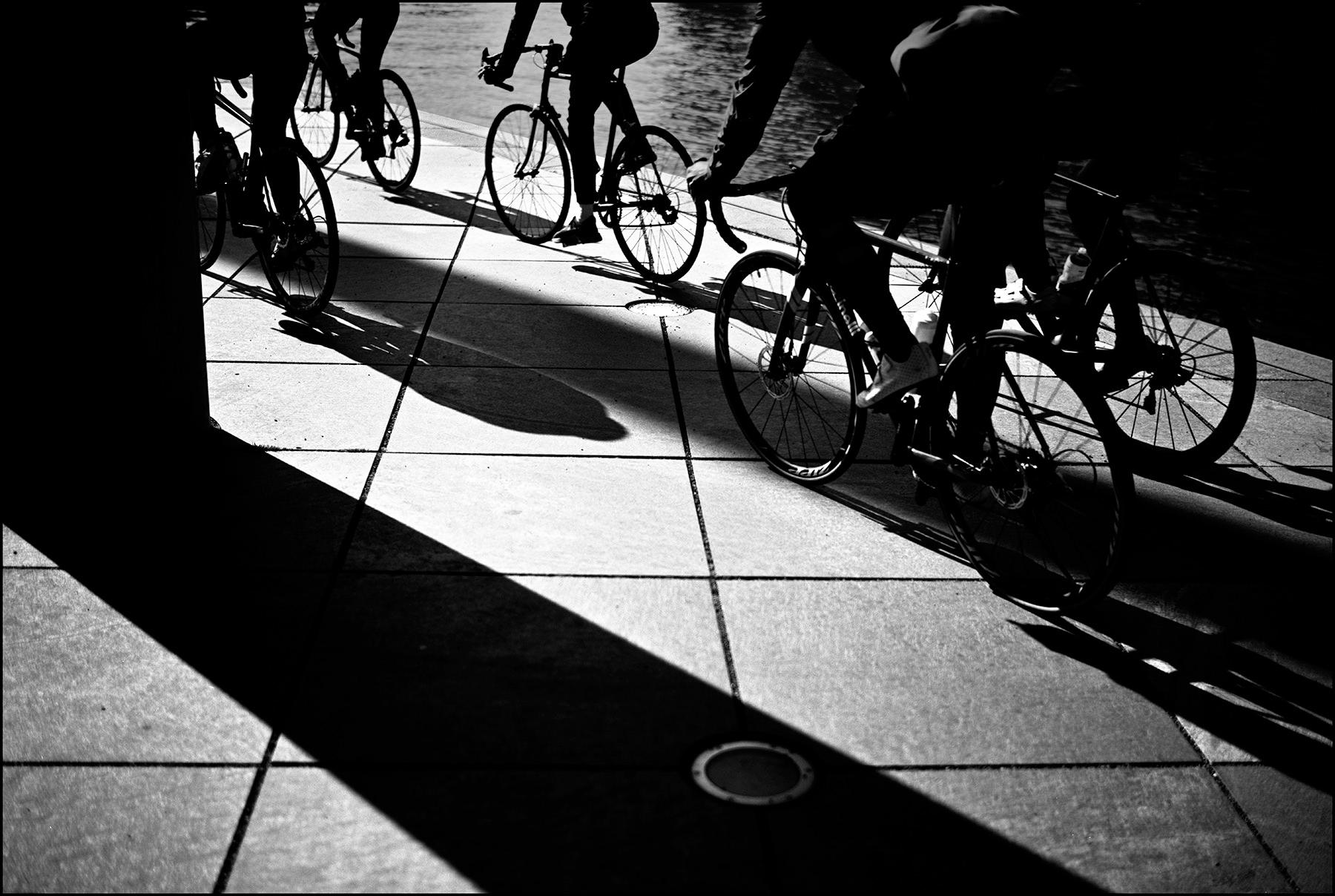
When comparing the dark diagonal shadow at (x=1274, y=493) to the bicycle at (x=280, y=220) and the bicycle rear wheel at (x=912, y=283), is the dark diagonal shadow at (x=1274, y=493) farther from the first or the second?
the bicycle at (x=280, y=220)

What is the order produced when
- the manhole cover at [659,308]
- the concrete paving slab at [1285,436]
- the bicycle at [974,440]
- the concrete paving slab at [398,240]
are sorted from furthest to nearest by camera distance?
the concrete paving slab at [398,240], the manhole cover at [659,308], the concrete paving slab at [1285,436], the bicycle at [974,440]

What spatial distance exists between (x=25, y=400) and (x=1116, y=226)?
425 cm

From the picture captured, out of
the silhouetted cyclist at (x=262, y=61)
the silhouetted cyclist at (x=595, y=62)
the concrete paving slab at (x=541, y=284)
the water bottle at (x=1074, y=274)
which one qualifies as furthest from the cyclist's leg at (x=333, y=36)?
the water bottle at (x=1074, y=274)

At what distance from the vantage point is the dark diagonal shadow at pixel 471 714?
2.76m

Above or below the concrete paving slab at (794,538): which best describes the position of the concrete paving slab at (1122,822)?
above

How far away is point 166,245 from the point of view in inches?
178

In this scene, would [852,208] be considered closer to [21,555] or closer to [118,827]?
[118,827]

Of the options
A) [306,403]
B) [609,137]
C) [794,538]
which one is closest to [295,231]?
→ [306,403]

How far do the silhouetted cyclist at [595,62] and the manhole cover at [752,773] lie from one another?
4.79m

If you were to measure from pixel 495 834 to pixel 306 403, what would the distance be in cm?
298

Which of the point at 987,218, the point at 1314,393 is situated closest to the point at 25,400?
the point at 987,218

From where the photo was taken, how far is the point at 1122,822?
116 inches

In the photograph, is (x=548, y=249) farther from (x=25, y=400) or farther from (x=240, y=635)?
(x=240, y=635)

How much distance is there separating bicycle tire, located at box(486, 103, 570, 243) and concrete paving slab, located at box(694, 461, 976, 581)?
3896mm
